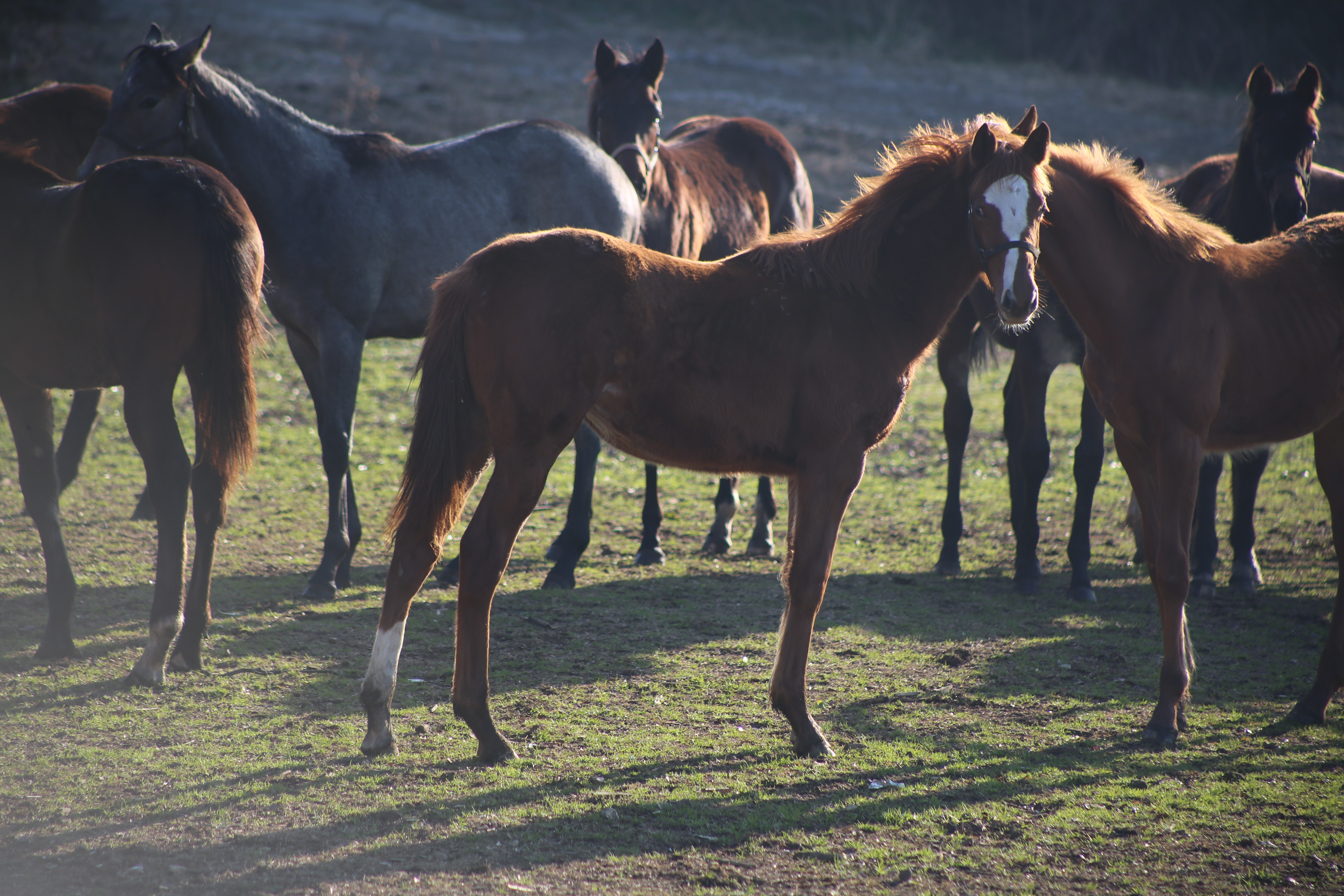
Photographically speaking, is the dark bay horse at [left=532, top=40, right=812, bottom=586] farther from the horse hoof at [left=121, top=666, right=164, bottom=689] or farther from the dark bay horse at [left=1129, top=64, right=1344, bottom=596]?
the dark bay horse at [left=1129, top=64, right=1344, bottom=596]

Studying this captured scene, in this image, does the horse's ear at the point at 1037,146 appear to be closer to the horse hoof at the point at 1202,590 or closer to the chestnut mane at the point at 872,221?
A: the chestnut mane at the point at 872,221

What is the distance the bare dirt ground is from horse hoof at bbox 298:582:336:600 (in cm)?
1122

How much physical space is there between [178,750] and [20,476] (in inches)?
73.0

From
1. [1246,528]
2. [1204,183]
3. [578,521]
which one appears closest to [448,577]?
[578,521]

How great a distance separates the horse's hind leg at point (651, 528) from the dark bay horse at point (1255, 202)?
331cm

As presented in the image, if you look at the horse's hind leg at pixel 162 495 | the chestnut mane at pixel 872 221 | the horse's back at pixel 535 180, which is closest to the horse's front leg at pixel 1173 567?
the chestnut mane at pixel 872 221

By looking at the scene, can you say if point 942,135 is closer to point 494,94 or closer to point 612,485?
point 612,485

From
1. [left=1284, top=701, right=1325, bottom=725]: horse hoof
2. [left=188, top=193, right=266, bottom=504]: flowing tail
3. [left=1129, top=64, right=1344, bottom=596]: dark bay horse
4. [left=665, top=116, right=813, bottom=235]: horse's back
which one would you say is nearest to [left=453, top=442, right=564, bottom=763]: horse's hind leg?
[left=188, top=193, right=266, bottom=504]: flowing tail

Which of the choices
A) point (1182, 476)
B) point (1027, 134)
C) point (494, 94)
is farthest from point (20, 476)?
point (494, 94)

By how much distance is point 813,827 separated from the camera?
3406mm

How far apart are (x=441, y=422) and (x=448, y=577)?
2797 mm

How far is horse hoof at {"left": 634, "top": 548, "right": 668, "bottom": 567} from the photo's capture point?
683 centimetres

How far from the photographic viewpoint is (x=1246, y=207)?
6293 mm

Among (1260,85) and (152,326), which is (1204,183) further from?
(152,326)
